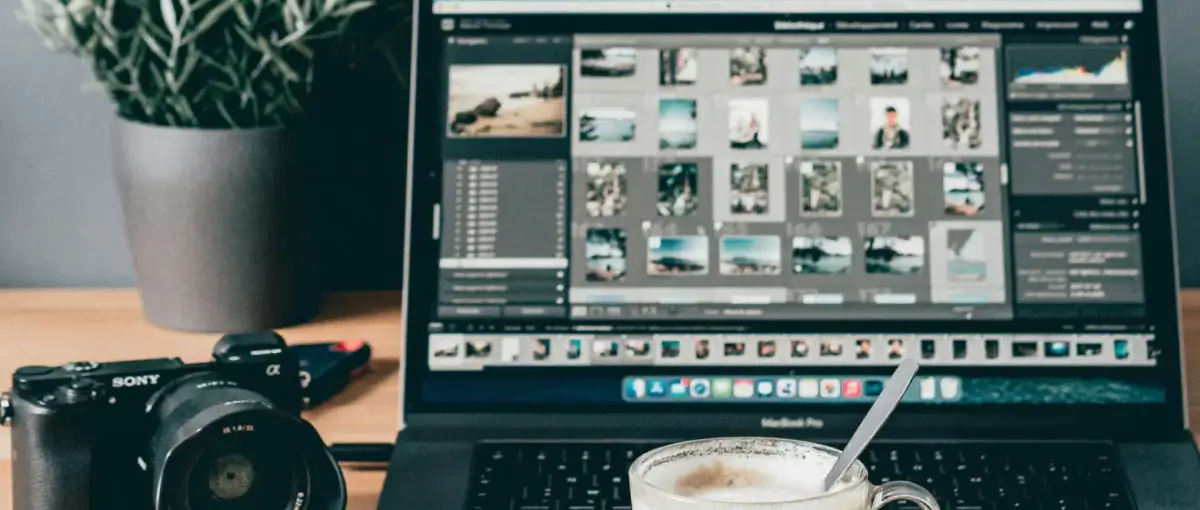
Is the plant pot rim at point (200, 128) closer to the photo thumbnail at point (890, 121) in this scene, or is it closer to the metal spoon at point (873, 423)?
the photo thumbnail at point (890, 121)

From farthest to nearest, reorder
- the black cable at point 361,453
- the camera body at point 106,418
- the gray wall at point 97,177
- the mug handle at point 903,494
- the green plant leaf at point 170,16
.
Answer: the gray wall at point 97,177 < the green plant leaf at point 170,16 < the black cable at point 361,453 < the camera body at point 106,418 < the mug handle at point 903,494

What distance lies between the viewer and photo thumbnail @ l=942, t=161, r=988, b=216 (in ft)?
2.42

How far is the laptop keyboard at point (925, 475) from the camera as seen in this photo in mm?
616

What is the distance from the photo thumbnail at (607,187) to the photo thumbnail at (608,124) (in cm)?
2

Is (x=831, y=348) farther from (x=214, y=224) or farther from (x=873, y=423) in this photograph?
(x=214, y=224)

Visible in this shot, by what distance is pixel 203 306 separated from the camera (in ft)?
2.93

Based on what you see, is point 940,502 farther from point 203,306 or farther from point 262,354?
→ point 203,306

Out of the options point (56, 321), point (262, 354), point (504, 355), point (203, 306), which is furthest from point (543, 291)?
point (56, 321)

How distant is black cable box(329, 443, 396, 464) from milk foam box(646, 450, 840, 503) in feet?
A: 0.81

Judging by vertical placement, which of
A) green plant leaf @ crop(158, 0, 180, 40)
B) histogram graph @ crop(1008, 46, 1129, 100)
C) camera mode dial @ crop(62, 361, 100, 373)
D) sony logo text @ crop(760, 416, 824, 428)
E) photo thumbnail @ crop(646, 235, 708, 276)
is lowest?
sony logo text @ crop(760, 416, 824, 428)

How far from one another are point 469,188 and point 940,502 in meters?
0.32

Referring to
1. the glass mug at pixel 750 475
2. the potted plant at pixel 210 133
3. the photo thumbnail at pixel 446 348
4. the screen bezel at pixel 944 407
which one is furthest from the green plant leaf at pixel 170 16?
the glass mug at pixel 750 475

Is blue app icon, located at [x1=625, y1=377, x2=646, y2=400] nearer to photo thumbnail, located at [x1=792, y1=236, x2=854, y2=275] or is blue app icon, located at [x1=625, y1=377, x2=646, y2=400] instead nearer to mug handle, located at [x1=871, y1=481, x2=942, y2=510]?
photo thumbnail, located at [x1=792, y1=236, x2=854, y2=275]

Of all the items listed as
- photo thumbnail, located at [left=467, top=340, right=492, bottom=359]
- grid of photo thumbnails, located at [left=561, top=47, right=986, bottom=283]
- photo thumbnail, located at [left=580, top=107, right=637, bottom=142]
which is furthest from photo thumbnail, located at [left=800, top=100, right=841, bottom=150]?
photo thumbnail, located at [left=467, top=340, right=492, bottom=359]
